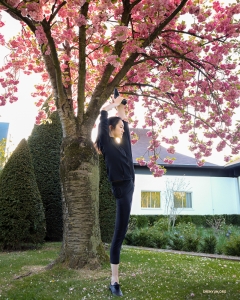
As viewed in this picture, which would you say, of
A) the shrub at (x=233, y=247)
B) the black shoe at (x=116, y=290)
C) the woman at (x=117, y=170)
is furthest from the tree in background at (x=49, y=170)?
the black shoe at (x=116, y=290)

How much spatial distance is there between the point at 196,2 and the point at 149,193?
11.3 meters

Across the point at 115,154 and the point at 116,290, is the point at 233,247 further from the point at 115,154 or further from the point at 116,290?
the point at 115,154

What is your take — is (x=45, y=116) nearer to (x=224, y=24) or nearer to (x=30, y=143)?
(x=30, y=143)

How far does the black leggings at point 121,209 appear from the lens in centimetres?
297

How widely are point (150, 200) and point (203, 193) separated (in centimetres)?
304

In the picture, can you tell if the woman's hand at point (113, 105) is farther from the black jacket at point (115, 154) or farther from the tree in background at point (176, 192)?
the tree in background at point (176, 192)

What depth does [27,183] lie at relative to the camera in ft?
23.4

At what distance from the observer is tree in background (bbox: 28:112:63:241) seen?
8.34 metres

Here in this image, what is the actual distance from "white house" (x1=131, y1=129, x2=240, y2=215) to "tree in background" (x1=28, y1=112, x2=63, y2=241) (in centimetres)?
664

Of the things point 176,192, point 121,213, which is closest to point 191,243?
point 121,213

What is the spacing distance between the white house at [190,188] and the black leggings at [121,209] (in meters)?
11.7

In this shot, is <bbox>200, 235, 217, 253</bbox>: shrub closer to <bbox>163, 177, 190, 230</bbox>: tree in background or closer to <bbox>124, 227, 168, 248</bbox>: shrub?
<bbox>124, 227, 168, 248</bbox>: shrub

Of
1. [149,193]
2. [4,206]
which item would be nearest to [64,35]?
[4,206]

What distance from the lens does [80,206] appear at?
426 centimetres
